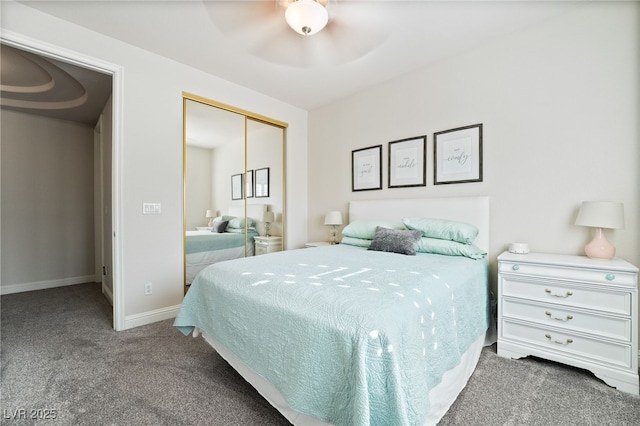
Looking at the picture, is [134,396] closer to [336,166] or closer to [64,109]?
[336,166]

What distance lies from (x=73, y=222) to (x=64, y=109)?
171 centimetres

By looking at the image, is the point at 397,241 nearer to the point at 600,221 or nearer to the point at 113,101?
the point at 600,221

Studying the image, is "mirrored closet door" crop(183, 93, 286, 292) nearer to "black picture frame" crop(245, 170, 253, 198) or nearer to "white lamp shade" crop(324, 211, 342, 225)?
"black picture frame" crop(245, 170, 253, 198)

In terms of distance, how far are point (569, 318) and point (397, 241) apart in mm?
1277

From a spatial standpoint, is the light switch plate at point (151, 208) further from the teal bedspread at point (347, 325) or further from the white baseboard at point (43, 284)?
the white baseboard at point (43, 284)

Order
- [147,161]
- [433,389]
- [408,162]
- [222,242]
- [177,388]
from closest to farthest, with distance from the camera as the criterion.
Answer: [433,389]
[177,388]
[147,161]
[408,162]
[222,242]

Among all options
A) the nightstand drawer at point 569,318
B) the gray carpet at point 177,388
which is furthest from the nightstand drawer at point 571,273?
the gray carpet at point 177,388

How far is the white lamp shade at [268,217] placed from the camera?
12.7ft

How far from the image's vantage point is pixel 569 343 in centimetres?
186

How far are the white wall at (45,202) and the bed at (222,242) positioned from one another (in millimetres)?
2660

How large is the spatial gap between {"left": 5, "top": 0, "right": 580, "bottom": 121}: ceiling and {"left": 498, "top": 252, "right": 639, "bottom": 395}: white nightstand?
1.99 meters

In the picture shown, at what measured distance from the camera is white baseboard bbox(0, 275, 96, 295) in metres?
3.70

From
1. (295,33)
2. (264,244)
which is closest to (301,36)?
(295,33)

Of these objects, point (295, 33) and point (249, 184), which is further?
point (249, 184)
